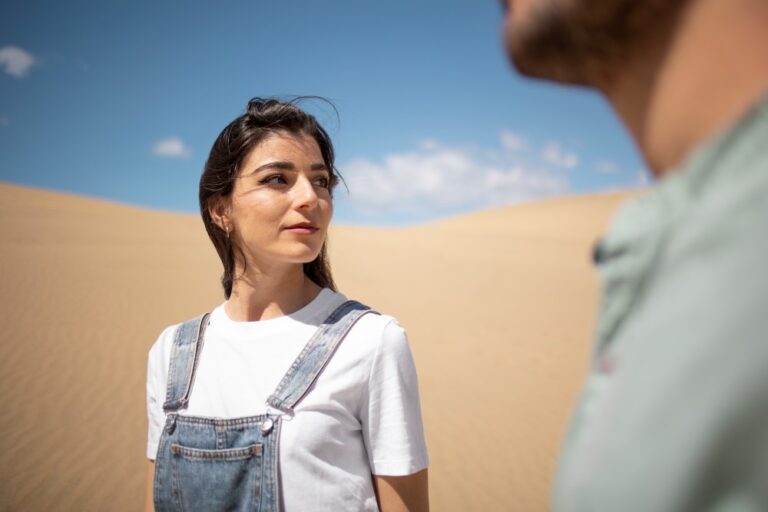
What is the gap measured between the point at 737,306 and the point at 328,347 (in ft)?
4.35

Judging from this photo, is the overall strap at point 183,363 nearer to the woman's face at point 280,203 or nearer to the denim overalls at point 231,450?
the denim overalls at point 231,450

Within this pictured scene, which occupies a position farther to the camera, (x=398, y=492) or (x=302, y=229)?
(x=302, y=229)

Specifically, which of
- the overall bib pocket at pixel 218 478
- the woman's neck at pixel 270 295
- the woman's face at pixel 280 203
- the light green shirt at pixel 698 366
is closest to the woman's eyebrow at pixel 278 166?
the woman's face at pixel 280 203

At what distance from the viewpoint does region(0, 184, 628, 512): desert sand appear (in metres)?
6.09

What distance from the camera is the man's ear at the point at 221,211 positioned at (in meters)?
2.02

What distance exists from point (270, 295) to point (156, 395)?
571 mm

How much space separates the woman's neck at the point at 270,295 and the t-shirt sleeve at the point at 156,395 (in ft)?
1.01

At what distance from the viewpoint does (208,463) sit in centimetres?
153

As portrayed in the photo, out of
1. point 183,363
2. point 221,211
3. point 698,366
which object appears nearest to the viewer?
point 698,366

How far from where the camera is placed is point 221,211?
205 centimetres

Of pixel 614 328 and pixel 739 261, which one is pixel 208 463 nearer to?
pixel 614 328

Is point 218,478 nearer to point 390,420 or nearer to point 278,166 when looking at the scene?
point 390,420

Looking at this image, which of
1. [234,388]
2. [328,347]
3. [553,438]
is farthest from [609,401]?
[553,438]

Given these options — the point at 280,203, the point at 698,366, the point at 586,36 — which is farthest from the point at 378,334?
the point at 698,366
